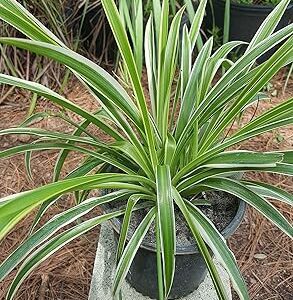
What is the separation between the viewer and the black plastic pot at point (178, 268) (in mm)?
1100

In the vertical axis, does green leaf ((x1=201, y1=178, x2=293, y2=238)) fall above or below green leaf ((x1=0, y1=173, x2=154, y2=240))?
above

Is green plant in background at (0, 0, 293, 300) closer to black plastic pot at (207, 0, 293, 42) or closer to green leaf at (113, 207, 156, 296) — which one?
green leaf at (113, 207, 156, 296)

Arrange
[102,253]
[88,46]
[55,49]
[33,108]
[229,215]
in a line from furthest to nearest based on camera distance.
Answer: [88,46]
[33,108]
[102,253]
[229,215]
[55,49]

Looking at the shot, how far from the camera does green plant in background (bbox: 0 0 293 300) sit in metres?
0.91

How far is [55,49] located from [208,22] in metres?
1.62

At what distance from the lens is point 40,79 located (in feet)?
6.95

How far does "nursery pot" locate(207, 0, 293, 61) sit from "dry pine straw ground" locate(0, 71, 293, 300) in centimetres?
53

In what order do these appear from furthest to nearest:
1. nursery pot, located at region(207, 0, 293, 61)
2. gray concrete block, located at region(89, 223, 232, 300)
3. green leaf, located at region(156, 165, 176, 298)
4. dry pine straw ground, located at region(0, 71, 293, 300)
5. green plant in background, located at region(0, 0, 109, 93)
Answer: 1. nursery pot, located at region(207, 0, 293, 61)
2. green plant in background, located at region(0, 0, 109, 93)
3. dry pine straw ground, located at region(0, 71, 293, 300)
4. gray concrete block, located at region(89, 223, 232, 300)
5. green leaf, located at region(156, 165, 176, 298)

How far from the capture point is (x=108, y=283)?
1.29 metres

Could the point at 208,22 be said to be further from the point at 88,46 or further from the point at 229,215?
the point at 229,215

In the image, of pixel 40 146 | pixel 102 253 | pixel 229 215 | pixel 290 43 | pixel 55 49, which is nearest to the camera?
pixel 55 49

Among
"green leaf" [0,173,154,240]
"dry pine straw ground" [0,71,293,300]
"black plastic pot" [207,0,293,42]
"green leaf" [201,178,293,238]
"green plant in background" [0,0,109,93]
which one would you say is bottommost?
"green leaf" [0,173,154,240]

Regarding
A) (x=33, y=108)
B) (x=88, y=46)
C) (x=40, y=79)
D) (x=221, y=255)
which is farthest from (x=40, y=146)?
(x=88, y=46)

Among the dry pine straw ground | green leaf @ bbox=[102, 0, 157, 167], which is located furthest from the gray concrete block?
green leaf @ bbox=[102, 0, 157, 167]
